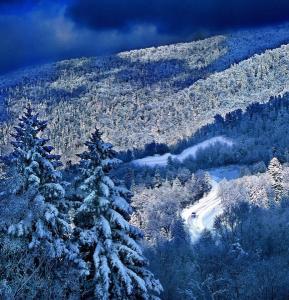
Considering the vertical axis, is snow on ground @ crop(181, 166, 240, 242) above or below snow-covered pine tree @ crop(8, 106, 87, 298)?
below

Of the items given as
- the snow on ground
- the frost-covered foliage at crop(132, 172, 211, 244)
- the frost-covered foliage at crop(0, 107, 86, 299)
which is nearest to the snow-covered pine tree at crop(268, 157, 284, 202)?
the snow on ground

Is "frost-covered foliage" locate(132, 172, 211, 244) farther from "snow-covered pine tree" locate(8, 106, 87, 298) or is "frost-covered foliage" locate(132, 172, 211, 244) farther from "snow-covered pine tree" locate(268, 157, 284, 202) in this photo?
"snow-covered pine tree" locate(8, 106, 87, 298)

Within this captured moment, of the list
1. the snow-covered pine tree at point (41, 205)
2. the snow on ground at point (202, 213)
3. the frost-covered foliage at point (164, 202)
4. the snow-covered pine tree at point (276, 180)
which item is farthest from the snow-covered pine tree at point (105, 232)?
the snow-covered pine tree at point (276, 180)

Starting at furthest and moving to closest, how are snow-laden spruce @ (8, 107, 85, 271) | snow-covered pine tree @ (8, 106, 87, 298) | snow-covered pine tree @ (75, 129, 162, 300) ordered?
snow-covered pine tree @ (75, 129, 162, 300), snow-laden spruce @ (8, 107, 85, 271), snow-covered pine tree @ (8, 106, 87, 298)

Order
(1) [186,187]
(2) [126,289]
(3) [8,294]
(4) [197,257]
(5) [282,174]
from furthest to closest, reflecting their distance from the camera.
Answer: (1) [186,187] → (5) [282,174] → (4) [197,257] → (2) [126,289] → (3) [8,294]

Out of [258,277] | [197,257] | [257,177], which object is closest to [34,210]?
[258,277]

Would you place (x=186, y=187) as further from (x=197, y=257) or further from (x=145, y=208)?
(x=197, y=257)

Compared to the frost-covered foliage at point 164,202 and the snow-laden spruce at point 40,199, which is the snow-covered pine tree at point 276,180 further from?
the snow-laden spruce at point 40,199
